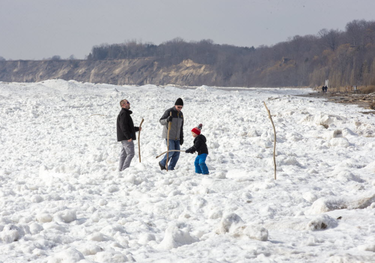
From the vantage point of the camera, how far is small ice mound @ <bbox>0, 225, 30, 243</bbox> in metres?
3.77

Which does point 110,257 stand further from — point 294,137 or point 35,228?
point 294,137

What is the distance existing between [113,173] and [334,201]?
3.96 m

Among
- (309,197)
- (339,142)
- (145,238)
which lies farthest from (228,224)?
(339,142)

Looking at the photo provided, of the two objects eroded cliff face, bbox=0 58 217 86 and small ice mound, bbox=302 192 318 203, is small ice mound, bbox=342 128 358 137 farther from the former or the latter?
eroded cliff face, bbox=0 58 217 86

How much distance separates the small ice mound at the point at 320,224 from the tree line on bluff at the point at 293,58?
65724 millimetres

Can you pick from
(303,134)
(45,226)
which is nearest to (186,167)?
(45,226)

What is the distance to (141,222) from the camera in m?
4.41

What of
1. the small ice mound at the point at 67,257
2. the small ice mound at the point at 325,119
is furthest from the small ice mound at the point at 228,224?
the small ice mound at the point at 325,119

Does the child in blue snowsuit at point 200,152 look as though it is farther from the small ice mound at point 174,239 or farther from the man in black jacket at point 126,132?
the small ice mound at point 174,239

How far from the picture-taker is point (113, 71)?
134m

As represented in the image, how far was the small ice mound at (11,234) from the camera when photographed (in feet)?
12.4

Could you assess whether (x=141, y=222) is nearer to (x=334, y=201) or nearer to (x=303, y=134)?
(x=334, y=201)

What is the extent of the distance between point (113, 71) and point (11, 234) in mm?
134517

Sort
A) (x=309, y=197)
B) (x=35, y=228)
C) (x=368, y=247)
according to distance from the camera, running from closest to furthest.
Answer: (x=368, y=247) → (x=35, y=228) → (x=309, y=197)
